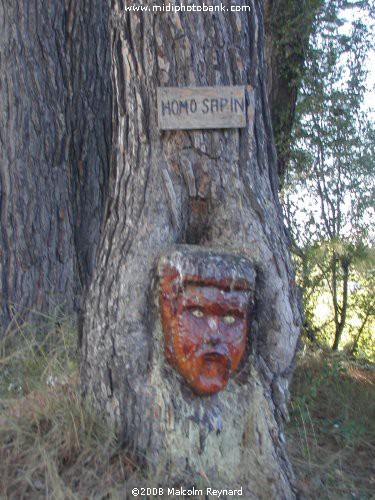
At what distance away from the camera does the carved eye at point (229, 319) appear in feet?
11.4

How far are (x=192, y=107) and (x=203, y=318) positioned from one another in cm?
100

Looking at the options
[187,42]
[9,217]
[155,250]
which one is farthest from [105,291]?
[9,217]

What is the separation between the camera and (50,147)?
17.4ft


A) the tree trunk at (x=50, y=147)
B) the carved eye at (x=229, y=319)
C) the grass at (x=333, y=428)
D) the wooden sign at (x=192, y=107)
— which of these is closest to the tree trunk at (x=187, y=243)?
the wooden sign at (x=192, y=107)

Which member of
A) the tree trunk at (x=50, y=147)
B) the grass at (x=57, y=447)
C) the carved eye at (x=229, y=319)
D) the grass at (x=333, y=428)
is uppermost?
the tree trunk at (x=50, y=147)

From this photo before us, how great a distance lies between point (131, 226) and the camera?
3715mm

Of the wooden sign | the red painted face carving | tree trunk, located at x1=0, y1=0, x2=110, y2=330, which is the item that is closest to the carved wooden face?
the red painted face carving

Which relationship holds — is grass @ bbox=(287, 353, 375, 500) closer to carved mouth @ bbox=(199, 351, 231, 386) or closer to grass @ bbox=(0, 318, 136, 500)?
carved mouth @ bbox=(199, 351, 231, 386)

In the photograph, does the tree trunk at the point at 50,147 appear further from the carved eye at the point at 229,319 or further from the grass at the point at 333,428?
the carved eye at the point at 229,319

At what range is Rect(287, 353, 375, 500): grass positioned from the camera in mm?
4051

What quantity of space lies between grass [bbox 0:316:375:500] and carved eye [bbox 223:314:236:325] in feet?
2.50

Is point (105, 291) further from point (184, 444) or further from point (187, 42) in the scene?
point (187, 42)

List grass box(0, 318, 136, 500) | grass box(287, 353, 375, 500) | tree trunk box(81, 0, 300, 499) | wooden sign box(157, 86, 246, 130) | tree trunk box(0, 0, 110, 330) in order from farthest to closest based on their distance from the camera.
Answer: tree trunk box(0, 0, 110, 330) → grass box(287, 353, 375, 500) → wooden sign box(157, 86, 246, 130) → tree trunk box(81, 0, 300, 499) → grass box(0, 318, 136, 500)

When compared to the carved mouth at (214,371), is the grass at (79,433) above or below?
below
